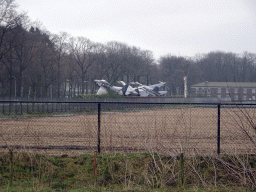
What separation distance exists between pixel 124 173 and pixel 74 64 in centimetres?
6348

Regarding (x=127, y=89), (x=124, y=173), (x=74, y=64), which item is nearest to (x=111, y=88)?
(x=127, y=89)

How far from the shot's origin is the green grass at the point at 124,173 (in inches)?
255

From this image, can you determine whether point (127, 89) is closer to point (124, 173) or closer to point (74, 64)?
point (74, 64)

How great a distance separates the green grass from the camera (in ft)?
21.2

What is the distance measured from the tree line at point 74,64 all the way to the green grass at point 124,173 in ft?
62.1

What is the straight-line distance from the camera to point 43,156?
7926mm

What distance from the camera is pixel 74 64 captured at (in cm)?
6888

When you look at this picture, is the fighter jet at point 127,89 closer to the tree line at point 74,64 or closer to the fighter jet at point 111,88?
the fighter jet at point 111,88

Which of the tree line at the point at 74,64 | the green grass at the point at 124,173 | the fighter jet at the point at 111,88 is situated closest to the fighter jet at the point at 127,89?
the fighter jet at the point at 111,88

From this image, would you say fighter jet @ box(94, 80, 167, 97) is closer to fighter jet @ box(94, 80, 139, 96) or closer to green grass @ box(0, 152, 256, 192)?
fighter jet @ box(94, 80, 139, 96)

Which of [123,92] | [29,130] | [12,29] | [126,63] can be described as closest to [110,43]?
[126,63]

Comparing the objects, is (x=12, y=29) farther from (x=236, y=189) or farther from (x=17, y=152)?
(x=236, y=189)

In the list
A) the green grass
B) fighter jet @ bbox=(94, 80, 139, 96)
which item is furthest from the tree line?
the green grass

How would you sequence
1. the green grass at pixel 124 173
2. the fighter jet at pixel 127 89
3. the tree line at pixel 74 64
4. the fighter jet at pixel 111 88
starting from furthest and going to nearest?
1. the fighter jet at pixel 127 89
2. the fighter jet at pixel 111 88
3. the tree line at pixel 74 64
4. the green grass at pixel 124 173
